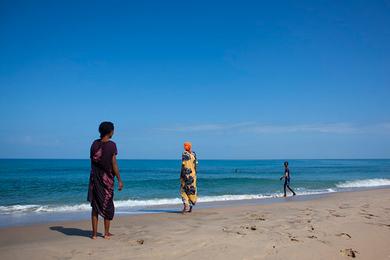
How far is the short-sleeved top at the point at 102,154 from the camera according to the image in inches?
209

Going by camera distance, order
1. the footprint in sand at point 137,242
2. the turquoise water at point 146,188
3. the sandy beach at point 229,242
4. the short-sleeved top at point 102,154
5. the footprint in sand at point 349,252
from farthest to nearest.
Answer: the turquoise water at point 146,188
the short-sleeved top at point 102,154
the footprint in sand at point 137,242
the sandy beach at point 229,242
the footprint in sand at point 349,252

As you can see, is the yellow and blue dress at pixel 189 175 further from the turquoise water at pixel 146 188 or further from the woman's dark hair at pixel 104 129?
the woman's dark hair at pixel 104 129

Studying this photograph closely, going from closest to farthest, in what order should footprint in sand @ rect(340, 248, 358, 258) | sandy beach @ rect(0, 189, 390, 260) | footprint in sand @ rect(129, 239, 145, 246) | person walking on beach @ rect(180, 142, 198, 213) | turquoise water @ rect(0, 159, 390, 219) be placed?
1. footprint in sand @ rect(340, 248, 358, 258)
2. sandy beach @ rect(0, 189, 390, 260)
3. footprint in sand @ rect(129, 239, 145, 246)
4. person walking on beach @ rect(180, 142, 198, 213)
5. turquoise water @ rect(0, 159, 390, 219)

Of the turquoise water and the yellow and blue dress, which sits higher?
the yellow and blue dress

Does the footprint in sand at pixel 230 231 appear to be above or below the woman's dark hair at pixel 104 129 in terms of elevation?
below

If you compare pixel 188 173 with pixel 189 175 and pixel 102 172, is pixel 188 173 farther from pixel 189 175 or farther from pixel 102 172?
pixel 102 172

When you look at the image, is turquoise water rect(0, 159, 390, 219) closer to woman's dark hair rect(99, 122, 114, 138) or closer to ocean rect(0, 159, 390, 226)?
ocean rect(0, 159, 390, 226)

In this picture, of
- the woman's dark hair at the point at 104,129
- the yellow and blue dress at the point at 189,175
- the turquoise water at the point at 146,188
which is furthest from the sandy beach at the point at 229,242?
the turquoise water at the point at 146,188

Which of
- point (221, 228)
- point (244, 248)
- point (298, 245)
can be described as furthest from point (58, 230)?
point (298, 245)

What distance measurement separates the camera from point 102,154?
5309 millimetres

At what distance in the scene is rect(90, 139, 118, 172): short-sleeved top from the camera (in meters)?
5.30

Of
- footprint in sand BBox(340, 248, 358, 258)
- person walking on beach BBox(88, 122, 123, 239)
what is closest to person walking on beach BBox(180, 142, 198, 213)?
person walking on beach BBox(88, 122, 123, 239)

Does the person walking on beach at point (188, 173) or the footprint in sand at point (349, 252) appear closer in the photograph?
the footprint in sand at point (349, 252)

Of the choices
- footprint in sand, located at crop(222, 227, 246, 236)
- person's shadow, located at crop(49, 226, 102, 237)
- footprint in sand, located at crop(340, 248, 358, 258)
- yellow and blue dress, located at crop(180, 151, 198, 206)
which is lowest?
person's shadow, located at crop(49, 226, 102, 237)
